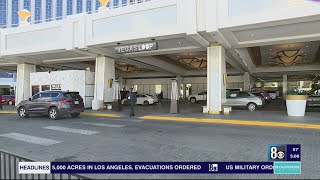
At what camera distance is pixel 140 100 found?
2820 cm

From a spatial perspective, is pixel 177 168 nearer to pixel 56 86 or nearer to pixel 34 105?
pixel 34 105

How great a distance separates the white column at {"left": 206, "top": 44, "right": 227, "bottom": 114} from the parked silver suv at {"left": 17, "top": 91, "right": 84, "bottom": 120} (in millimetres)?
8518

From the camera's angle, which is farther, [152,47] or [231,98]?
[231,98]

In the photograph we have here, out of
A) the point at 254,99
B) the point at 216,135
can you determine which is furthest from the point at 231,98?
the point at 216,135

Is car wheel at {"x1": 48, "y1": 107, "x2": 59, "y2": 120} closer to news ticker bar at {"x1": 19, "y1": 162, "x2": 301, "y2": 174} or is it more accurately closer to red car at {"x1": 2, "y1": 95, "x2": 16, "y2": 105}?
news ticker bar at {"x1": 19, "y1": 162, "x2": 301, "y2": 174}

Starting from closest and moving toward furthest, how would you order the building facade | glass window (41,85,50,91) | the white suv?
glass window (41,85,50,91) → the white suv → the building facade

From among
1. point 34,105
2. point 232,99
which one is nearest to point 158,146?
point 34,105

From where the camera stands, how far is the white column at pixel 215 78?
1616 cm

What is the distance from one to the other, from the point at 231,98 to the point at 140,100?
1159cm

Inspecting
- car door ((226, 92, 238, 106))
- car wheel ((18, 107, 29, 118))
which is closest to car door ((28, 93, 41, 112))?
car wheel ((18, 107, 29, 118))

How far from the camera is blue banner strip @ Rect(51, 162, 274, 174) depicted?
5051mm

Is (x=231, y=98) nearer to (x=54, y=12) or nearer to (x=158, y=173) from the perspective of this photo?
(x=158, y=173)

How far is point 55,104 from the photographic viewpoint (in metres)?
14.7

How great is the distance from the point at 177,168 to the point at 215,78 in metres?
11.7
